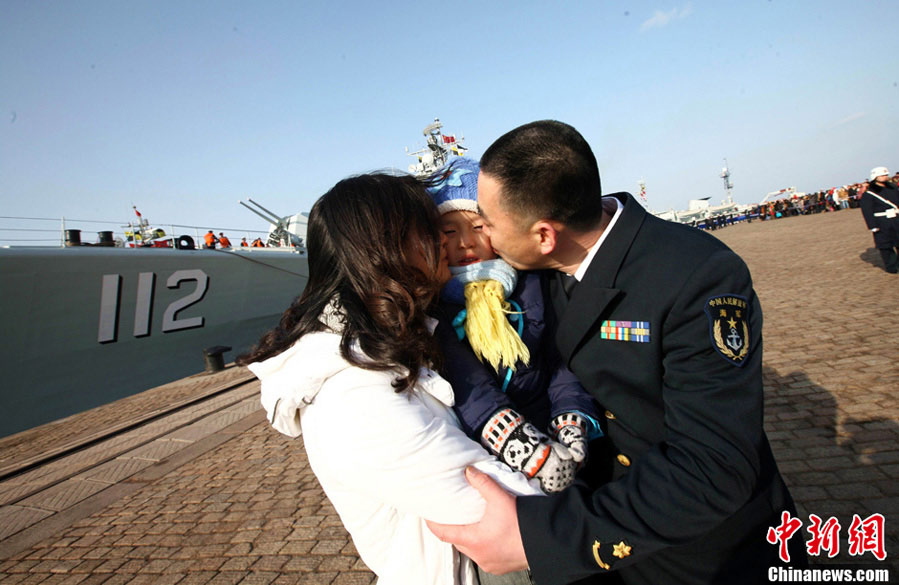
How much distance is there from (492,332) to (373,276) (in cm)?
45

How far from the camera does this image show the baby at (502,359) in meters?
1.37

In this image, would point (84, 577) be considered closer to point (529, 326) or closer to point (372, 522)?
point (372, 522)

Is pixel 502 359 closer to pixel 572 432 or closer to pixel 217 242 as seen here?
pixel 572 432

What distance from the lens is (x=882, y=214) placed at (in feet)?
30.9

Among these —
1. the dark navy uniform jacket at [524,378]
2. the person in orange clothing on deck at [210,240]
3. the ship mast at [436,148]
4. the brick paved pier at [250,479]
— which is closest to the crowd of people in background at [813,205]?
the ship mast at [436,148]

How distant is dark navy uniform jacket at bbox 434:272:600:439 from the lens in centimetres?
146

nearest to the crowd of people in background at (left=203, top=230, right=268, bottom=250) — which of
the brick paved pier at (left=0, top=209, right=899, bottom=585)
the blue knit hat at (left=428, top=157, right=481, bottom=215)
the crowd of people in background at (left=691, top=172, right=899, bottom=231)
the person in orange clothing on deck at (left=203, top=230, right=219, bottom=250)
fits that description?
the person in orange clothing on deck at (left=203, top=230, right=219, bottom=250)

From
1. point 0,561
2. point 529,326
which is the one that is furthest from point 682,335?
point 0,561

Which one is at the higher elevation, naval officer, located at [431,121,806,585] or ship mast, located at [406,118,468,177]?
ship mast, located at [406,118,468,177]

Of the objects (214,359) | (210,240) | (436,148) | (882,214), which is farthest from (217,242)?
(882,214)

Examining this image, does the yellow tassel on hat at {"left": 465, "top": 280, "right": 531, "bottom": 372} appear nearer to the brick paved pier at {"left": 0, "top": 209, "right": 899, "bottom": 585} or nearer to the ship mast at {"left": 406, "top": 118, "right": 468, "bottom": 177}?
the brick paved pier at {"left": 0, "top": 209, "right": 899, "bottom": 585}

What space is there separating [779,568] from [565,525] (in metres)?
0.84

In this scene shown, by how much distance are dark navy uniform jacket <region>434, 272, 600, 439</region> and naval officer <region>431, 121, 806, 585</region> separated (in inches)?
3.5

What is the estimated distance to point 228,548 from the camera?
3822mm
